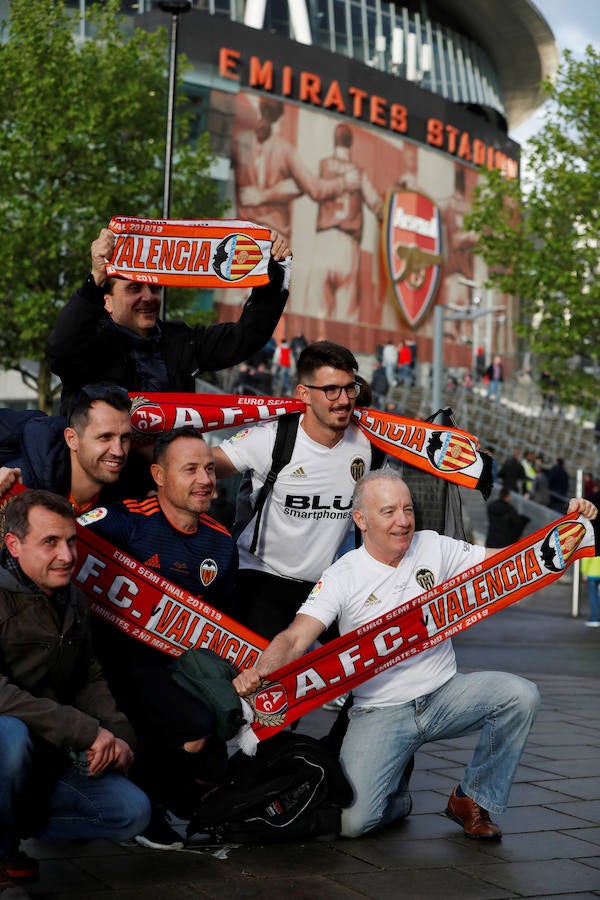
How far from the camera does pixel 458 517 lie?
6.55 metres

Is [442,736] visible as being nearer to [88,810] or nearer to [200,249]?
[88,810]

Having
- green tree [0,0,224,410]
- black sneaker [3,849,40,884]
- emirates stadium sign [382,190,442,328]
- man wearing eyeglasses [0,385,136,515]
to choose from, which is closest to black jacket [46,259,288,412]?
man wearing eyeglasses [0,385,136,515]

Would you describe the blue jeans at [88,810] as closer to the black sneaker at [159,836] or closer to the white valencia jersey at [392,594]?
the black sneaker at [159,836]

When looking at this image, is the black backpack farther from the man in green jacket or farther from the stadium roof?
the stadium roof

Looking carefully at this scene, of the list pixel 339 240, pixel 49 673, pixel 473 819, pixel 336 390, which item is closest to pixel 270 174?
pixel 339 240

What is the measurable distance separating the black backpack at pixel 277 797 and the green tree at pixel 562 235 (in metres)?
22.8

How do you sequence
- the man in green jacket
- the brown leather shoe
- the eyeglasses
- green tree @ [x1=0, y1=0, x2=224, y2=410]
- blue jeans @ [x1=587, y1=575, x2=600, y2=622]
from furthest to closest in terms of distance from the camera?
1. green tree @ [x1=0, y1=0, x2=224, y2=410]
2. blue jeans @ [x1=587, y1=575, x2=600, y2=622]
3. the eyeglasses
4. the brown leather shoe
5. the man in green jacket

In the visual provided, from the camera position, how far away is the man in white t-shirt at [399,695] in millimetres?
5320

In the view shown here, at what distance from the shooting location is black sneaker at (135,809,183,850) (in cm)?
504

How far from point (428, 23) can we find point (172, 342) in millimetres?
55878

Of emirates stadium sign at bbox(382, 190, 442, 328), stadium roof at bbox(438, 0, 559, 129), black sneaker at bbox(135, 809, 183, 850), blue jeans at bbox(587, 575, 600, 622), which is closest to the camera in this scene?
black sneaker at bbox(135, 809, 183, 850)

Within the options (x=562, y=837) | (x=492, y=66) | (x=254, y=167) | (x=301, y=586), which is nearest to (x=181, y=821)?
(x=301, y=586)

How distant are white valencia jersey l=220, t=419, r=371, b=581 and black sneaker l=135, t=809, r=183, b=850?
4.49 ft

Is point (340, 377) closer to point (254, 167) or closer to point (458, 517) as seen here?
point (458, 517)
